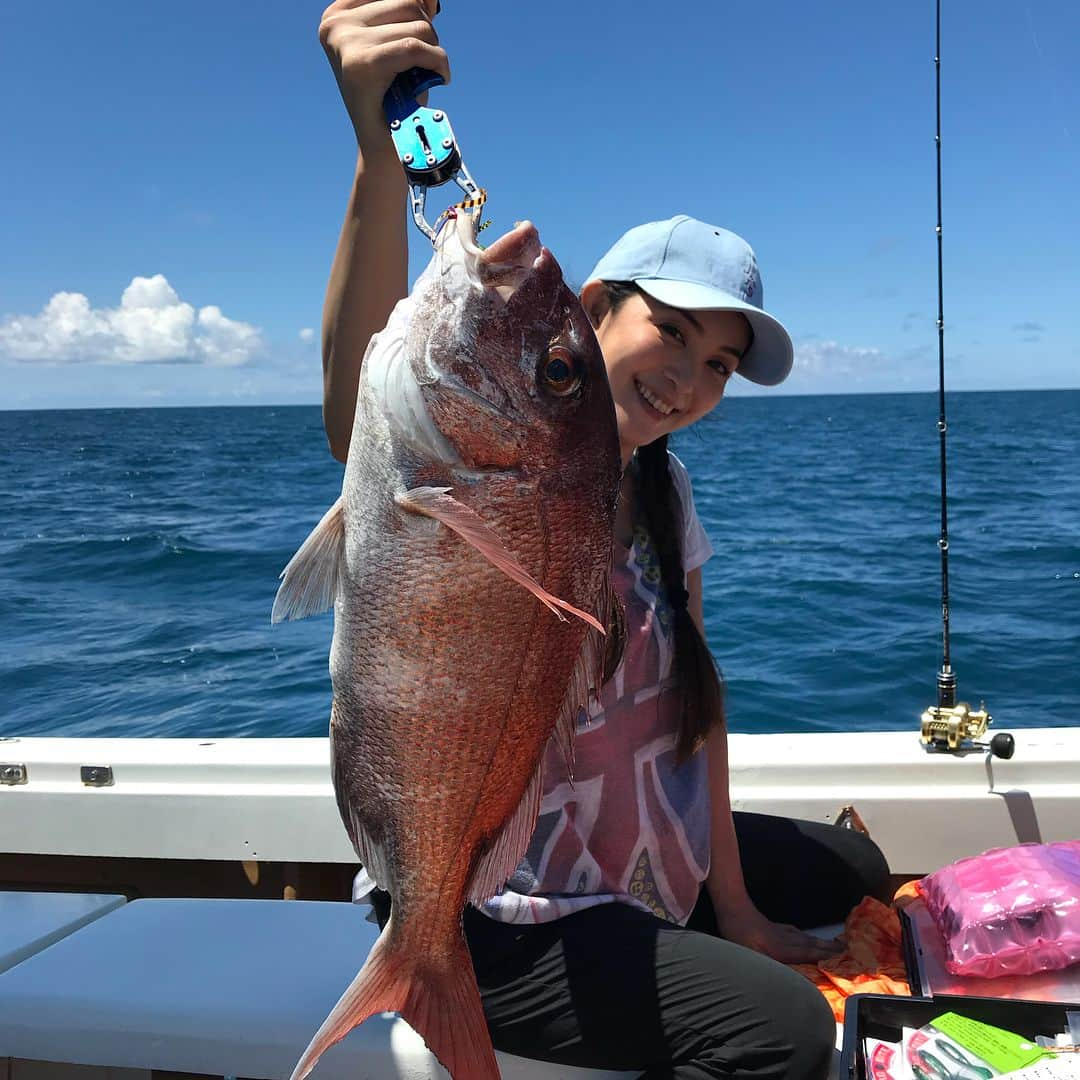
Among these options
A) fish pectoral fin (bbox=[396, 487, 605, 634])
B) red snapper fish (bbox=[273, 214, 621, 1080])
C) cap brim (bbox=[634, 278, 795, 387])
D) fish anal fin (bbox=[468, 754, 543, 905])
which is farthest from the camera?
cap brim (bbox=[634, 278, 795, 387])

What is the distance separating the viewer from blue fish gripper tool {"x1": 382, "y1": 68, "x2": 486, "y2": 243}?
1321 millimetres

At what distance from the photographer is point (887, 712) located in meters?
7.25

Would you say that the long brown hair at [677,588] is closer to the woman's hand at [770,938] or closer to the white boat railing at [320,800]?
the woman's hand at [770,938]

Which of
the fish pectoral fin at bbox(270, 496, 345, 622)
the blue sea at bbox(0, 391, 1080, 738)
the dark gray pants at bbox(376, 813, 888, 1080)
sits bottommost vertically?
the blue sea at bbox(0, 391, 1080, 738)

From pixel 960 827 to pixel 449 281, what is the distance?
2428 millimetres

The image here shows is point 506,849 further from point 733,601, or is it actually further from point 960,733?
point 733,601

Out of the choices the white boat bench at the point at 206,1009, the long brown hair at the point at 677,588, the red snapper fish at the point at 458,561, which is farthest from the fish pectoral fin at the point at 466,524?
the white boat bench at the point at 206,1009

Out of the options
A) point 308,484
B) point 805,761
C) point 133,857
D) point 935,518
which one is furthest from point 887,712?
point 308,484

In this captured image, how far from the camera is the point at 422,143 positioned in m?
1.33

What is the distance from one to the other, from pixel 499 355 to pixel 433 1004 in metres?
0.90

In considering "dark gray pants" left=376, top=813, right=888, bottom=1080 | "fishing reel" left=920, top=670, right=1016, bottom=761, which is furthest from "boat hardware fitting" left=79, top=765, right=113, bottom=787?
"fishing reel" left=920, top=670, right=1016, bottom=761

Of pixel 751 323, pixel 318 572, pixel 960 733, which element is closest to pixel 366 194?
pixel 318 572

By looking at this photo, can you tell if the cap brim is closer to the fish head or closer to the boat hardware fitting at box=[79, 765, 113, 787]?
the fish head

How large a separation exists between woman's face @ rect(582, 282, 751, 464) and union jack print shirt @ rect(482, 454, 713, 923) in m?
0.33
